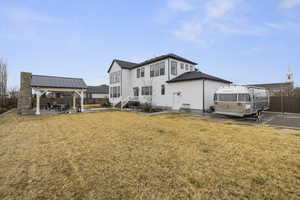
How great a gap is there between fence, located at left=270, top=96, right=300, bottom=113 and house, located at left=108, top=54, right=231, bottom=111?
219 inches

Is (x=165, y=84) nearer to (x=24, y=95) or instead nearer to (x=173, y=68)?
(x=173, y=68)

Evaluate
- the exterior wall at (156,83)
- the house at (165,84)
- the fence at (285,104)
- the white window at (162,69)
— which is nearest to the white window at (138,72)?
the house at (165,84)

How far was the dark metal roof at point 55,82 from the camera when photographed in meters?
14.5

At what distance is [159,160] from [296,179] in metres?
3.09

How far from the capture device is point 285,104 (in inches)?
585

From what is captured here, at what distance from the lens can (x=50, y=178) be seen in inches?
114

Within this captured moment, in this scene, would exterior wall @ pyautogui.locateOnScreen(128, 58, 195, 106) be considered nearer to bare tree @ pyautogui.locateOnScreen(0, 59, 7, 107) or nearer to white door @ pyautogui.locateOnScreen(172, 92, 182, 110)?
white door @ pyautogui.locateOnScreen(172, 92, 182, 110)

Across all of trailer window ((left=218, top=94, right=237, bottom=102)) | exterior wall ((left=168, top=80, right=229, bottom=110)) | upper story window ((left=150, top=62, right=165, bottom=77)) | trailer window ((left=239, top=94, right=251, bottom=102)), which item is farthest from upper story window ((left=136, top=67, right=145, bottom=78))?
trailer window ((left=239, top=94, right=251, bottom=102))

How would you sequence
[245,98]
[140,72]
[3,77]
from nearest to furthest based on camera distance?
[245,98] → [3,77] → [140,72]

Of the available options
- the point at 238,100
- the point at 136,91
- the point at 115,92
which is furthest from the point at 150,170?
the point at 115,92

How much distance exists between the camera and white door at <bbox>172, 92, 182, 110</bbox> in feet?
52.2

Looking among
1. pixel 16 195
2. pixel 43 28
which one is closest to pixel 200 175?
pixel 16 195

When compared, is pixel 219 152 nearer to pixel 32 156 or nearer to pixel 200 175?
pixel 200 175

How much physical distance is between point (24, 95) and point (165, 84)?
16.8 m
